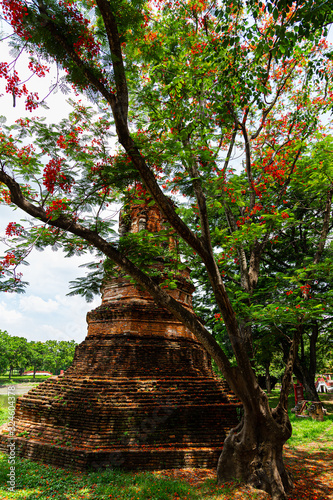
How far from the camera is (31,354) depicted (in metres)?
45.5

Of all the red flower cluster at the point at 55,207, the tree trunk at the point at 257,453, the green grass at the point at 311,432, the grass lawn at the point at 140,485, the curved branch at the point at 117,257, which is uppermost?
the red flower cluster at the point at 55,207

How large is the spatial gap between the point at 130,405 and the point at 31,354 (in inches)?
1764

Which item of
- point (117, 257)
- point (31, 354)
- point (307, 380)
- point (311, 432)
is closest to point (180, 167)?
point (117, 257)

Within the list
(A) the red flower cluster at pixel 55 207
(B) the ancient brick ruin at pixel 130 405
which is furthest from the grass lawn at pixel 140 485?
(A) the red flower cluster at pixel 55 207

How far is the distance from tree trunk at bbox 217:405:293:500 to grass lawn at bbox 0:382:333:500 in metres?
0.21

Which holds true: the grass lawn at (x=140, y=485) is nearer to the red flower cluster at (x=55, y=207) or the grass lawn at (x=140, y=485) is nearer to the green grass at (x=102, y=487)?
the green grass at (x=102, y=487)

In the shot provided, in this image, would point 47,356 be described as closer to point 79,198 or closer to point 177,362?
point 177,362

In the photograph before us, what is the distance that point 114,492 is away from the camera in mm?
5285

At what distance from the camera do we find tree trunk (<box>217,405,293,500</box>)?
5652 mm

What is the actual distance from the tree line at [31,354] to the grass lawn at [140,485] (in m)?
40.5

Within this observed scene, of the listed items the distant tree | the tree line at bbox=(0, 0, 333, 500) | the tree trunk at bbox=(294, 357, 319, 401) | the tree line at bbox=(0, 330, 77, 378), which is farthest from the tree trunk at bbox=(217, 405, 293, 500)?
the distant tree

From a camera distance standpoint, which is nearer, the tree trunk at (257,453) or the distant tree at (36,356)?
the tree trunk at (257,453)

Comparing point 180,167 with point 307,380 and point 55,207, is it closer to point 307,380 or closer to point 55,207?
point 55,207

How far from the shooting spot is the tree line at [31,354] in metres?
42.0
